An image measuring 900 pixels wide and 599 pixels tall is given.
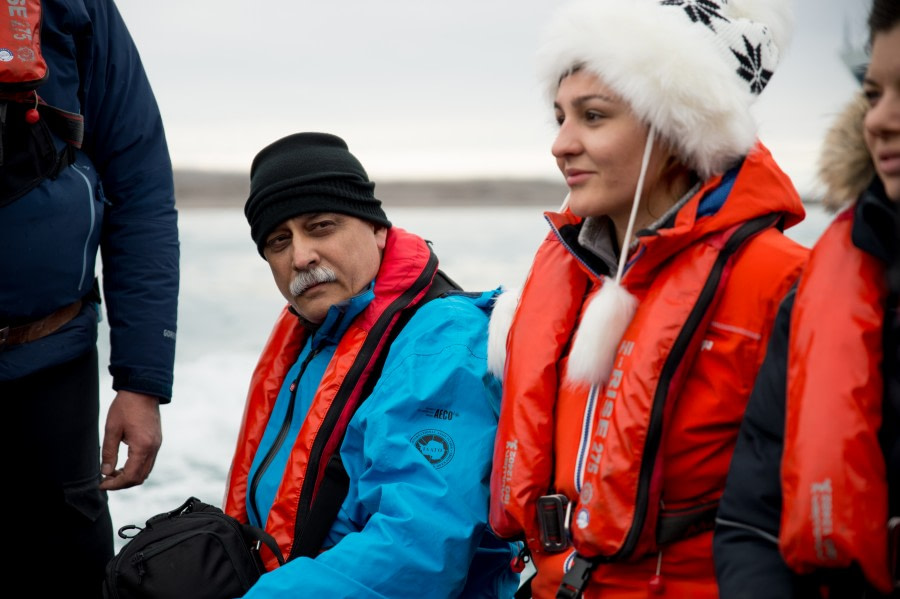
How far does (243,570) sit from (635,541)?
962 millimetres

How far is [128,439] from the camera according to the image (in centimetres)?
232

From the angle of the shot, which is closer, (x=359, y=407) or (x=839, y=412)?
(x=839, y=412)

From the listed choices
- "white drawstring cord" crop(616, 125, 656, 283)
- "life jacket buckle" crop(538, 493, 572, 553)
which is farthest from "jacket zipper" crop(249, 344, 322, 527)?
"white drawstring cord" crop(616, 125, 656, 283)

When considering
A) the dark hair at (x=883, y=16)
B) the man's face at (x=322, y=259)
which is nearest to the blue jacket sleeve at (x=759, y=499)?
the dark hair at (x=883, y=16)

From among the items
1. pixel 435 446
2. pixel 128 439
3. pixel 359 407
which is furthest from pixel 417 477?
pixel 128 439

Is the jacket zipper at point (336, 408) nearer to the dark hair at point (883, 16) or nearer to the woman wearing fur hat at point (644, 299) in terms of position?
the woman wearing fur hat at point (644, 299)

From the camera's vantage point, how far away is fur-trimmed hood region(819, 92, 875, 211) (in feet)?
4.75

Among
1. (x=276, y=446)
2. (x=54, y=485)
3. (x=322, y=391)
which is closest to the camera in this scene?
(x=54, y=485)

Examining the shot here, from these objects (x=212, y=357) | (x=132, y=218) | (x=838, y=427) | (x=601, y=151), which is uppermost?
(x=601, y=151)

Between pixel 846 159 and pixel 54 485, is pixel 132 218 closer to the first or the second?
pixel 54 485

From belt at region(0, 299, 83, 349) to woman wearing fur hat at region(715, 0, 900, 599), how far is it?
150cm

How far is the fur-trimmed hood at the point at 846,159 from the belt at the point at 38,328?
5.31 feet

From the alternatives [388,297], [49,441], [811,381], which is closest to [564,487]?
[811,381]

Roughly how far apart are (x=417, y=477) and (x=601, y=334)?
574mm
